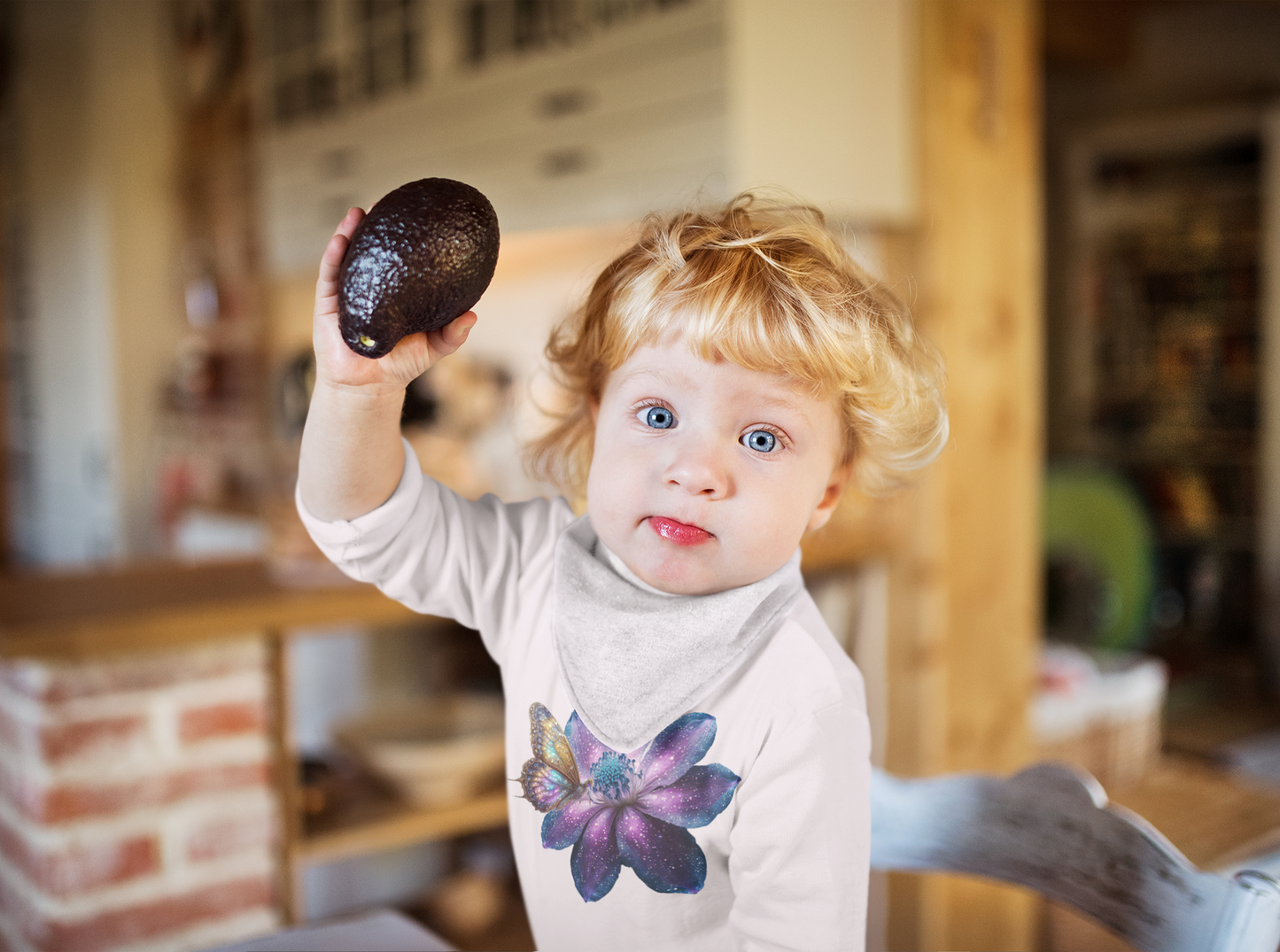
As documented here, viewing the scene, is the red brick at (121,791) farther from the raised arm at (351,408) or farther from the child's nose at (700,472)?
the child's nose at (700,472)

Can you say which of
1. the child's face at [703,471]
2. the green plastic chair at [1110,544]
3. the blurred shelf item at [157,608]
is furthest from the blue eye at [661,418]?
the green plastic chair at [1110,544]

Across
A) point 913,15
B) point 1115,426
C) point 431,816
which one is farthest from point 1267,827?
point 1115,426

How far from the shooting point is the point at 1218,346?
4586mm

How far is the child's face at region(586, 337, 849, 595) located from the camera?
0.51 meters

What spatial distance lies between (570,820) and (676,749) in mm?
64

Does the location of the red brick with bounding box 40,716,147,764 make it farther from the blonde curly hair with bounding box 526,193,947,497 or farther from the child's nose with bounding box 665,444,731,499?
the child's nose with bounding box 665,444,731,499

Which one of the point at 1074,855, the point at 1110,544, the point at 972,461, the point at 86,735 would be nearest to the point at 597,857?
the point at 1074,855

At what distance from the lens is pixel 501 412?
2250mm

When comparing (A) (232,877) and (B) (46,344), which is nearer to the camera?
(A) (232,877)

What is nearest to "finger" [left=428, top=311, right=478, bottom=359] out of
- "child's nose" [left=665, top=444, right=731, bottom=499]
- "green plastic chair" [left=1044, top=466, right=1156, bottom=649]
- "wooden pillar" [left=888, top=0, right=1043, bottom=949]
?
"child's nose" [left=665, top=444, right=731, bottom=499]

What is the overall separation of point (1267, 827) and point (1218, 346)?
4102 millimetres

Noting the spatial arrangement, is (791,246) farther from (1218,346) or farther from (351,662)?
(1218,346)

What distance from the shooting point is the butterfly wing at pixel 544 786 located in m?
0.54

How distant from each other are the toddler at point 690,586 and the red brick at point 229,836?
92 centimetres
